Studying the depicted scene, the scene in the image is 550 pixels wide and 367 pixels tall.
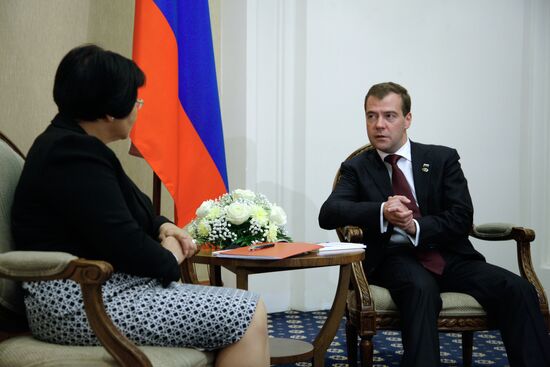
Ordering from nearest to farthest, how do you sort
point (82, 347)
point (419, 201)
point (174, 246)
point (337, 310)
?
point (82, 347), point (174, 246), point (337, 310), point (419, 201)

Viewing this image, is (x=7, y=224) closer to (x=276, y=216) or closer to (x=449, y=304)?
(x=276, y=216)

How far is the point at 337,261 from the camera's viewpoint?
8.57 ft

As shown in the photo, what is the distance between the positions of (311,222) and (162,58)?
196 cm

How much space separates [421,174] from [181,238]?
1577mm

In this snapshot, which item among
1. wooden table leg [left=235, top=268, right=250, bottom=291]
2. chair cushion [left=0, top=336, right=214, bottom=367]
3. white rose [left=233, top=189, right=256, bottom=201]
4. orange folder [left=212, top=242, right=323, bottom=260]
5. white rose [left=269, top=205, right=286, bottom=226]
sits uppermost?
white rose [left=233, top=189, right=256, bottom=201]

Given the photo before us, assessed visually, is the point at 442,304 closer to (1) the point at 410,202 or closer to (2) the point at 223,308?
(1) the point at 410,202

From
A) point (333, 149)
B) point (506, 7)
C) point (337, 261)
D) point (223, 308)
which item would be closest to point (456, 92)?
point (506, 7)

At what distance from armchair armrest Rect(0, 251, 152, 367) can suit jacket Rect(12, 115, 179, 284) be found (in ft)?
0.35

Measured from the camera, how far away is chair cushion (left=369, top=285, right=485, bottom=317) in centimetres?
288

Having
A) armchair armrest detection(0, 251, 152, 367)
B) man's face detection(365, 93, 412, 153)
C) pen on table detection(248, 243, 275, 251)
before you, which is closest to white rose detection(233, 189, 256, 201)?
pen on table detection(248, 243, 275, 251)

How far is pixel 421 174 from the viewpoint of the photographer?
3.33 metres

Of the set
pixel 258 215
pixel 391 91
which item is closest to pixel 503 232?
pixel 391 91

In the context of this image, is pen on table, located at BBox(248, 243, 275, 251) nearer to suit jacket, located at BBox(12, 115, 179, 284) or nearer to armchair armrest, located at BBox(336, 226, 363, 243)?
armchair armrest, located at BBox(336, 226, 363, 243)

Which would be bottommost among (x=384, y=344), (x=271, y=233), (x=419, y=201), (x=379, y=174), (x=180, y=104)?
(x=384, y=344)
